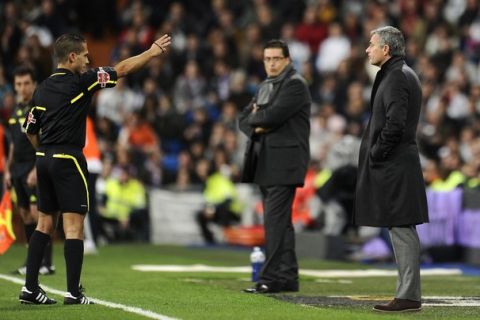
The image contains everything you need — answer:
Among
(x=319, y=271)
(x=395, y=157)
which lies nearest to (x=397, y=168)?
(x=395, y=157)

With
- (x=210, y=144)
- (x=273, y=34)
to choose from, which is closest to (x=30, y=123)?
(x=210, y=144)

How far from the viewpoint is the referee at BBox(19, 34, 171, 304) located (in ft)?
29.6

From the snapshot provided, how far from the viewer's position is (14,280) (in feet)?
37.6

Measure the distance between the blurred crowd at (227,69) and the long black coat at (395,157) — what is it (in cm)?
942

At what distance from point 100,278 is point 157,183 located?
991cm

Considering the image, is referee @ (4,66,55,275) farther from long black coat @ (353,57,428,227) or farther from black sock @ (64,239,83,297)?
long black coat @ (353,57,428,227)

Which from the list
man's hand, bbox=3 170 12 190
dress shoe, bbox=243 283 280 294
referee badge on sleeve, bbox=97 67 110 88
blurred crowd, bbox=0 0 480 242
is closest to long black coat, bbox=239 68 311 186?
dress shoe, bbox=243 283 280 294

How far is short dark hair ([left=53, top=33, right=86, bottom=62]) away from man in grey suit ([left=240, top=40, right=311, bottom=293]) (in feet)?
7.46

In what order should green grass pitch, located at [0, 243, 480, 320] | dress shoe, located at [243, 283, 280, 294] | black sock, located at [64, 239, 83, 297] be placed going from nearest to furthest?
green grass pitch, located at [0, 243, 480, 320] < black sock, located at [64, 239, 83, 297] < dress shoe, located at [243, 283, 280, 294]

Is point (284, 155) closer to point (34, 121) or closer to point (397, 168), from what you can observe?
point (397, 168)

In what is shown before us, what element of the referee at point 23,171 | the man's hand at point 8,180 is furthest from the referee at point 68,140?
the man's hand at point 8,180

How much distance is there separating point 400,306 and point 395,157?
3.71 feet

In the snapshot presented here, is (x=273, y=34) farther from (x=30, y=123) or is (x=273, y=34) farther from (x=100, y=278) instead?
(x=30, y=123)

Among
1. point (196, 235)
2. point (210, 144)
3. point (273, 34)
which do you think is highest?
point (273, 34)
